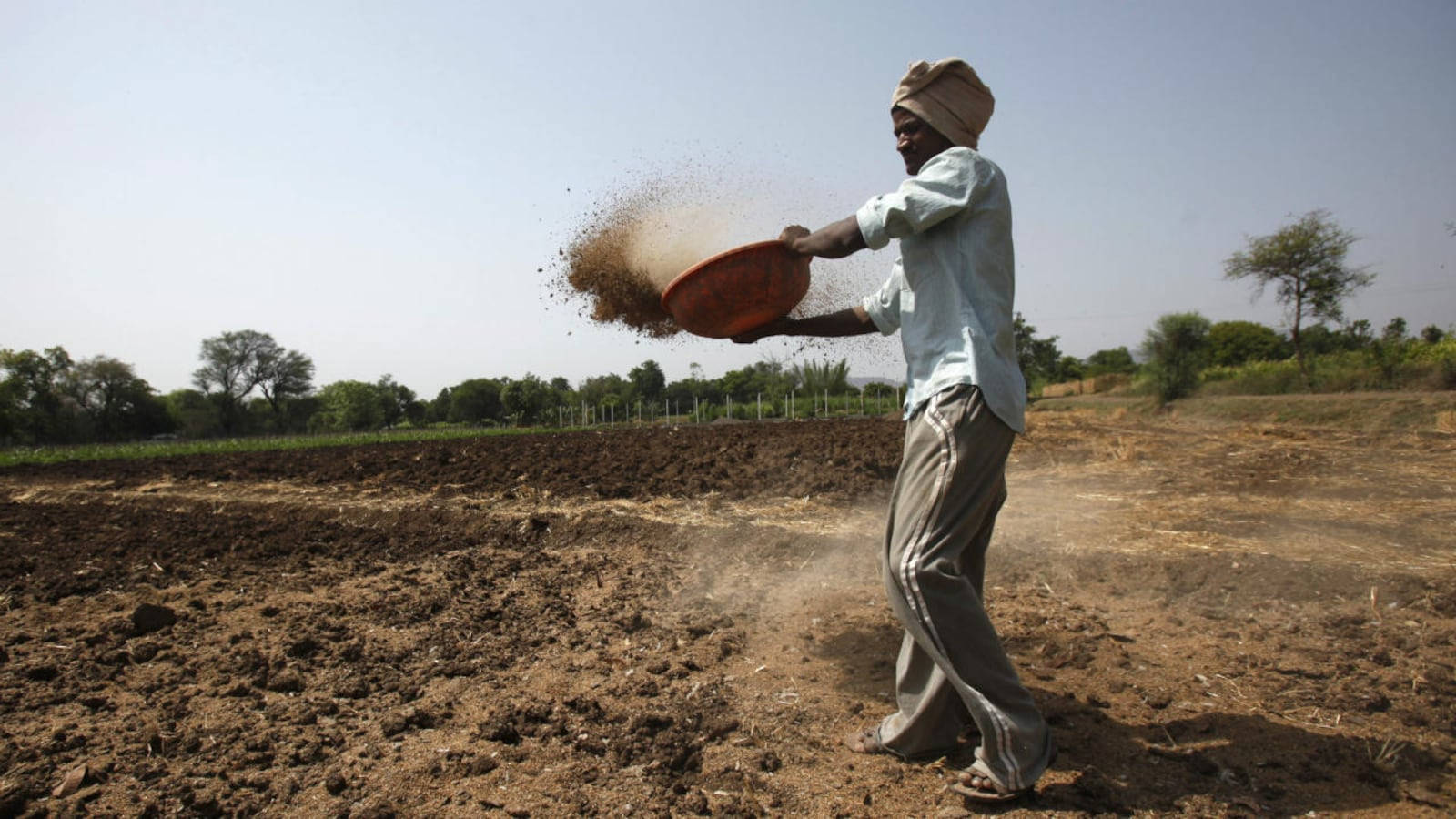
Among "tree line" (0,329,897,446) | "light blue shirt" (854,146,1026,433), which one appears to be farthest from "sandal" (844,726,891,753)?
"tree line" (0,329,897,446)

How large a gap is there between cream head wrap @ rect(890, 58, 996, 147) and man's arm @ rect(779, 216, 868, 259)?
32 centimetres

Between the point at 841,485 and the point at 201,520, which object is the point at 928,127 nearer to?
the point at 841,485

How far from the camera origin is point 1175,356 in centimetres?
2588

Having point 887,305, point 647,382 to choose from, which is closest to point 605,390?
point 647,382

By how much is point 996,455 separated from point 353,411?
2915 inches

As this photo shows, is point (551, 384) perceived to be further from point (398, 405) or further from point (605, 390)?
point (398, 405)

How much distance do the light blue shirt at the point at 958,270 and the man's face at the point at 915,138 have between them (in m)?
0.13

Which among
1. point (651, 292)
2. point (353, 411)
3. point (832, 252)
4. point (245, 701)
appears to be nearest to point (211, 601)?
point (245, 701)

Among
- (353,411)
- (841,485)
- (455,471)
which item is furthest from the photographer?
(353,411)

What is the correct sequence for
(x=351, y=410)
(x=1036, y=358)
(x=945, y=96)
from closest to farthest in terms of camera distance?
(x=945, y=96), (x=1036, y=358), (x=351, y=410)

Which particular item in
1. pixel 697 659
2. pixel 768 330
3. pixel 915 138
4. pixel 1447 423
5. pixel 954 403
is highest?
pixel 915 138

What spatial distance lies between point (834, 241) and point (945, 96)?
0.45 meters

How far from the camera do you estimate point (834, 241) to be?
2061 millimetres

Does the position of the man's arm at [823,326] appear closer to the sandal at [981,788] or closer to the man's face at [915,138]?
the man's face at [915,138]
